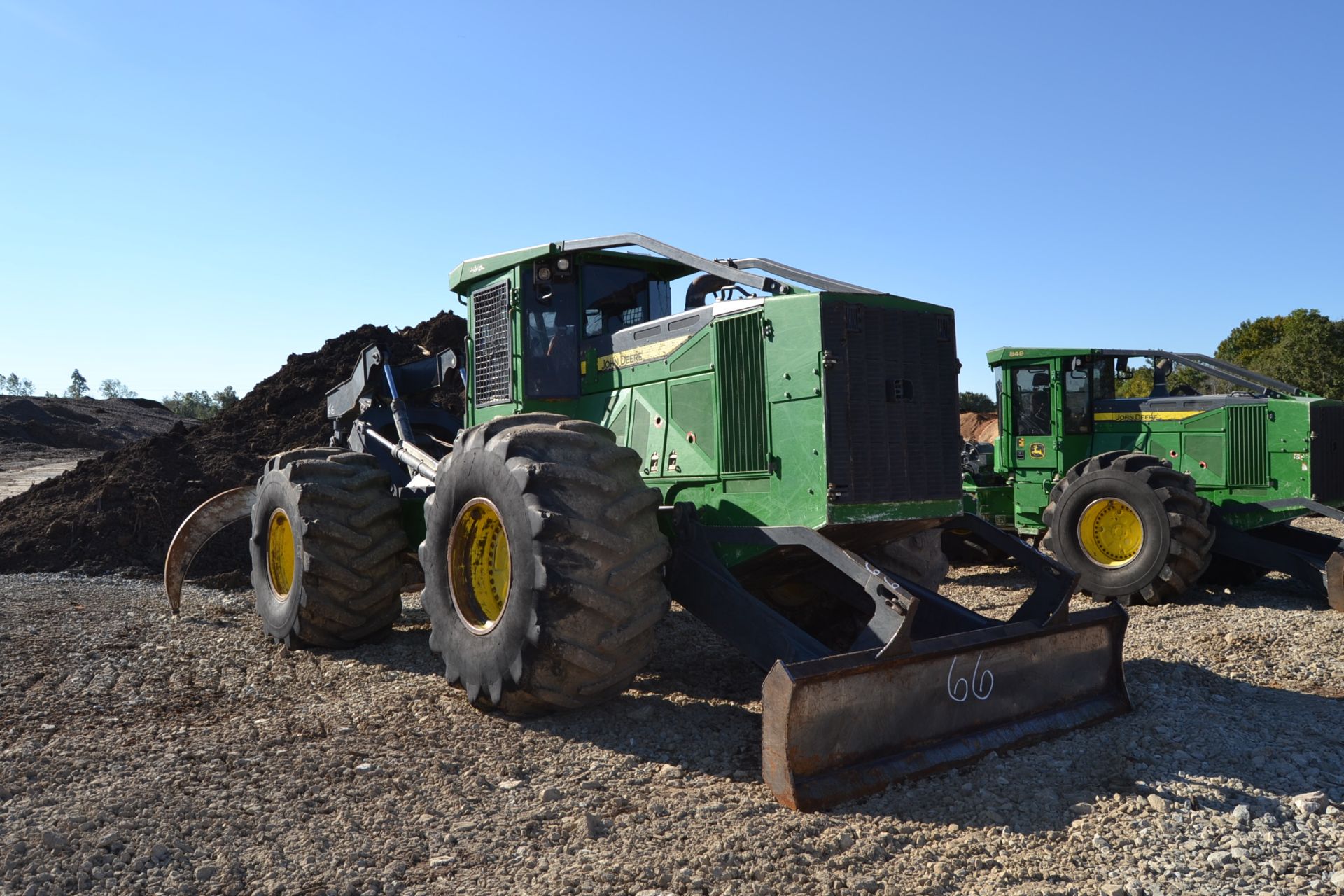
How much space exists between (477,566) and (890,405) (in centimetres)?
246

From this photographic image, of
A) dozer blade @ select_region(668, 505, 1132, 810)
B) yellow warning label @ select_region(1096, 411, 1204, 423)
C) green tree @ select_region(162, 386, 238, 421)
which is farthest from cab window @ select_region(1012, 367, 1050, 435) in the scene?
green tree @ select_region(162, 386, 238, 421)

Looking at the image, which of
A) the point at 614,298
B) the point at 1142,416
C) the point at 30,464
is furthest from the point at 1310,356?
the point at 30,464

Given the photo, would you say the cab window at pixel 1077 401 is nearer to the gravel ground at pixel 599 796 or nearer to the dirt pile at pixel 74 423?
the gravel ground at pixel 599 796

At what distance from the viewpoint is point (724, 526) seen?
556 cm

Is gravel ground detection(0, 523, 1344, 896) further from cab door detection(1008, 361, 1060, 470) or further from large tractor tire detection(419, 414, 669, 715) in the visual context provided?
cab door detection(1008, 361, 1060, 470)

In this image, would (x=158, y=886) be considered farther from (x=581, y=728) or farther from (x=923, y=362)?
(x=923, y=362)

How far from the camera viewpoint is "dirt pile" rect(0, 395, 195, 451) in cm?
2947

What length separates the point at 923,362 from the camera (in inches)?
213

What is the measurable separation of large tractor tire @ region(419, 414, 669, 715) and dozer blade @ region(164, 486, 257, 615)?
379 cm

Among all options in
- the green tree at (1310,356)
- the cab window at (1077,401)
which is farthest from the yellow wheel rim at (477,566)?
the green tree at (1310,356)

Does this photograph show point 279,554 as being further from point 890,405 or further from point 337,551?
point 890,405

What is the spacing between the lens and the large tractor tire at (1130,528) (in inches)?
372

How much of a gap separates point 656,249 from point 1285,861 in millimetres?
4166

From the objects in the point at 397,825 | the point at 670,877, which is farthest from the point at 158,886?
the point at 670,877
